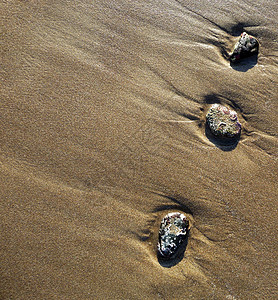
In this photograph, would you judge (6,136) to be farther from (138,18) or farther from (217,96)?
(217,96)

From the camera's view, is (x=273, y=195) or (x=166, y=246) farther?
(x=273, y=195)

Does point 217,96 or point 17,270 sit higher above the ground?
point 217,96

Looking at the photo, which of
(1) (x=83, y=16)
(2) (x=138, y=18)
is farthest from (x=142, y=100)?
(1) (x=83, y=16)

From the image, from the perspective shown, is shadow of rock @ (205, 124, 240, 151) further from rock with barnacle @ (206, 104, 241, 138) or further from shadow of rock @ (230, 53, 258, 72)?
shadow of rock @ (230, 53, 258, 72)

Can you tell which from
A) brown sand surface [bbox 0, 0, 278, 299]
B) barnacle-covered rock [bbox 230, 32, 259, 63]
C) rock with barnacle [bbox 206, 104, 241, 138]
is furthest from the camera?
barnacle-covered rock [bbox 230, 32, 259, 63]

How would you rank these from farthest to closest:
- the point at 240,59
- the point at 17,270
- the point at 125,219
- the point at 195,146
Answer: the point at 240,59, the point at 195,146, the point at 125,219, the point at 17,270

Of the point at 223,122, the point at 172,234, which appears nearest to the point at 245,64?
the point at 223,122

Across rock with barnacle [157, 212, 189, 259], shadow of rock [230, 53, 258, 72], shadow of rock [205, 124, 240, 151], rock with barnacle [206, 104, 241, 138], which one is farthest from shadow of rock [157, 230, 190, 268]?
shadow of rock [230, 53, 258, 72]

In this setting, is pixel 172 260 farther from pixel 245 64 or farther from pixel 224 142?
pixel 245 64
